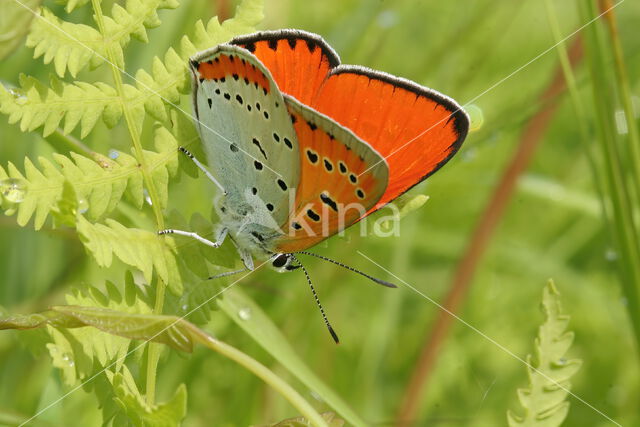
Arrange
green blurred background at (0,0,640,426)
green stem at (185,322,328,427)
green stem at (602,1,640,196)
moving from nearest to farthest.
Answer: green stem at (185,322,328,427) < green stem at (602,1,640,196) < green blurred background at (0,0,640,426)

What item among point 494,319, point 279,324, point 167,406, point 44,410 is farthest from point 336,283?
point 167,406

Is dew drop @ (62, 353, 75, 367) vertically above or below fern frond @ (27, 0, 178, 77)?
below

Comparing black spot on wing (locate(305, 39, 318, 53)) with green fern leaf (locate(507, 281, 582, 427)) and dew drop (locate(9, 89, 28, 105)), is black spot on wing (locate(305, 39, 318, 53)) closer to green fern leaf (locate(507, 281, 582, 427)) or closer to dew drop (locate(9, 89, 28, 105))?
dew drop (locate(9, 89, 28, 105))

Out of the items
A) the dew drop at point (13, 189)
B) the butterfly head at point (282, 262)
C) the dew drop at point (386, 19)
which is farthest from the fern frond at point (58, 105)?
the dew drop at point (386, 19)

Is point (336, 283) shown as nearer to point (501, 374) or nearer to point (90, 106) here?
point (501, 374)

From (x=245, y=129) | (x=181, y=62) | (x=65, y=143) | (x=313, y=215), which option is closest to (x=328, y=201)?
(x=313, y=215)

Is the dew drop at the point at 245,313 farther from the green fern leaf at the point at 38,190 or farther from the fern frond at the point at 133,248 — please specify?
the green fern leaf at the point at 38,190

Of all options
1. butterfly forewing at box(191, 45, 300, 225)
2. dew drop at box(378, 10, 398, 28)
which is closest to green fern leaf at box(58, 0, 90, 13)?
butterfly forewing at box(191, 45, 300, 225)
